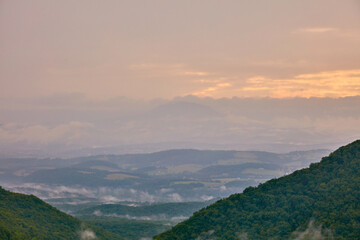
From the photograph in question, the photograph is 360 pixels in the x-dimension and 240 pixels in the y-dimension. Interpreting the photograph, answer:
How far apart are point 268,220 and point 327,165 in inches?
1080

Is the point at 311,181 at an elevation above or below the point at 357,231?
above

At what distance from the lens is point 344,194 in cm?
16325

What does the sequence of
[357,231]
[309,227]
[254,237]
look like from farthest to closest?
[254,237]
[309,227]
[357,231]

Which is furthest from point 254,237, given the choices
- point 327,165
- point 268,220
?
point 327,165

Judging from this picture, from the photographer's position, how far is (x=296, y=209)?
17112cm

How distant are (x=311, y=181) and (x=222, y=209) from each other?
1170 inches

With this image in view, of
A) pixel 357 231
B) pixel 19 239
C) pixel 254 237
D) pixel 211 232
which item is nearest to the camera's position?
pixel 357 231

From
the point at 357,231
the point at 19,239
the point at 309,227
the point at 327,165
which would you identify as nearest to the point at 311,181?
the point at 327,165

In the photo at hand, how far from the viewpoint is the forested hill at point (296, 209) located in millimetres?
154000

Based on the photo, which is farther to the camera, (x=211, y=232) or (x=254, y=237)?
(x=211, y=232)

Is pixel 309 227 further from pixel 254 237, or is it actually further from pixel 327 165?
pixel 327 165

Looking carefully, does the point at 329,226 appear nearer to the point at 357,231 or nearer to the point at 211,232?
the point at 357,231

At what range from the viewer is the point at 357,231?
475ft

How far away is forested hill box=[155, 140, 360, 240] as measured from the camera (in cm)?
15400
